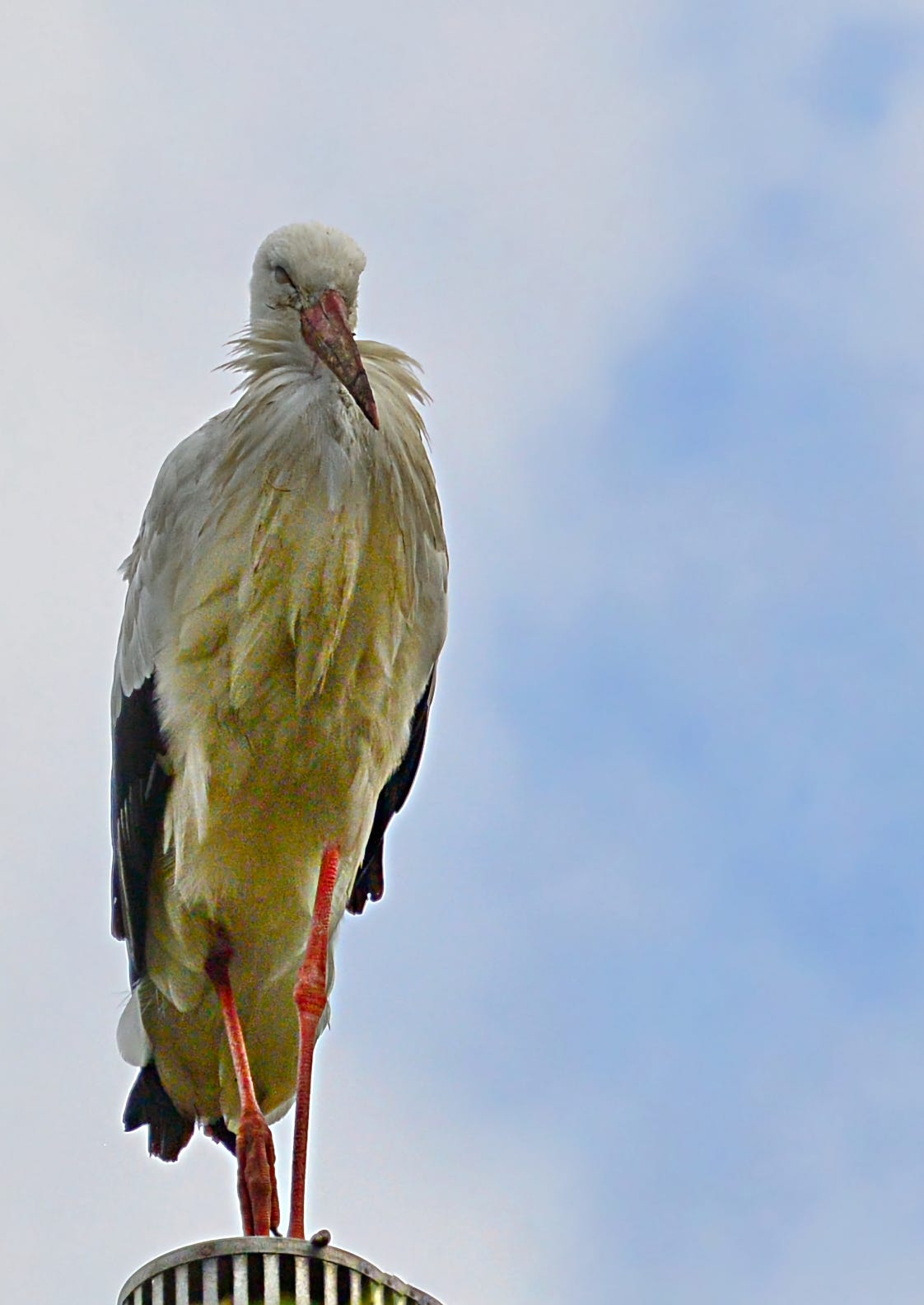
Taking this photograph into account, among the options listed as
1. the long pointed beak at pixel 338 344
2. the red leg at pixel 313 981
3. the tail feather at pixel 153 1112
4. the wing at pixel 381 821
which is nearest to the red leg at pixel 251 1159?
the red leg at pixel 313 981

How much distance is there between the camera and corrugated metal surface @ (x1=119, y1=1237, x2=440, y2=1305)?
12.6 feet

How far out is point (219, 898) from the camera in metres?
5.70

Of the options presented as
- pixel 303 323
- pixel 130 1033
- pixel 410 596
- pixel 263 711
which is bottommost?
pixel 130 1033

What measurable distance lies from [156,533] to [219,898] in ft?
3.43

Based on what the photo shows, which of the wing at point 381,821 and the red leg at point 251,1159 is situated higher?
the wing at point 381,821

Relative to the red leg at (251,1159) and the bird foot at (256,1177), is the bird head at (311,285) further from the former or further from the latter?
the bird foot at (256,1177)

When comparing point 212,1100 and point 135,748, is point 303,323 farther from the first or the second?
point 212,1100

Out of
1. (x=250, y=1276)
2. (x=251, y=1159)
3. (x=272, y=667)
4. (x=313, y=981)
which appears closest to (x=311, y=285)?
(x=272, y=667)

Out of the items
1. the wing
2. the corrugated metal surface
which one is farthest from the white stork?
the corrugated metal surface

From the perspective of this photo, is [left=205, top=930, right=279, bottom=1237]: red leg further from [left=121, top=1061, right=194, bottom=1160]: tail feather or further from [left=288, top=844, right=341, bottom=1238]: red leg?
[left=121, top=1061, right=194, bottom=1160]: tail feather

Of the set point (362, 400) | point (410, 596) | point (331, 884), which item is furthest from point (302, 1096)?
point (362, 400)

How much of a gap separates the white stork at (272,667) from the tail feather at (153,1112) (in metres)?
0.08

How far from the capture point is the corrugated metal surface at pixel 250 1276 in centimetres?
385

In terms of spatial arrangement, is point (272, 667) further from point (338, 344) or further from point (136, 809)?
point (338, 344)
